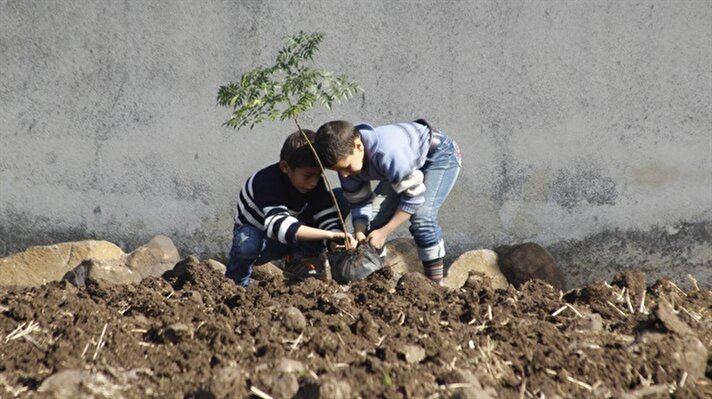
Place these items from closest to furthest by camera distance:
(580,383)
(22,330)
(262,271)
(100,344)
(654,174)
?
(580,383), (100,344), (22,330), (262,271), (654,174)

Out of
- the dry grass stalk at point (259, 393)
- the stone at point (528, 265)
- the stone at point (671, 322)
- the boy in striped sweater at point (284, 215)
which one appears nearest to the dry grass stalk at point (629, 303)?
the stone at point (671, 322)

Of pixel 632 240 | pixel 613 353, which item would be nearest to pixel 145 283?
pixel 613 353

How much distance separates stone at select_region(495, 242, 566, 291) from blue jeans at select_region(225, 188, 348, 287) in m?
1.28

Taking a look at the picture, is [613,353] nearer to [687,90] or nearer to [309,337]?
[309,337]

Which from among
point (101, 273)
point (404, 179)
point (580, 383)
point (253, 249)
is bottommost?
point (101, 273)

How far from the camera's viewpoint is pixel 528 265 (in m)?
6.60

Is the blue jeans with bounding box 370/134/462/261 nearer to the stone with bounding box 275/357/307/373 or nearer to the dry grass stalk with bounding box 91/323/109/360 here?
the dry grass stalk with bounding box 91/323/109/360

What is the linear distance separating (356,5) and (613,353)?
4.06 meters

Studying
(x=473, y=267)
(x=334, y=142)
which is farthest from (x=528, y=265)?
(x=334, y=142)

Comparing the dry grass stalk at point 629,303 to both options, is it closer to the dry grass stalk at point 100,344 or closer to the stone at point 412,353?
the stone at point 412,353

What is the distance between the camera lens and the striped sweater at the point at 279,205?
18.9 feet

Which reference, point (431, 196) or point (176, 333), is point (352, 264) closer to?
point (431, 196)

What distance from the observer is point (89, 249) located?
6.65 meters

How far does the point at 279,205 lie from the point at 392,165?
697mm
